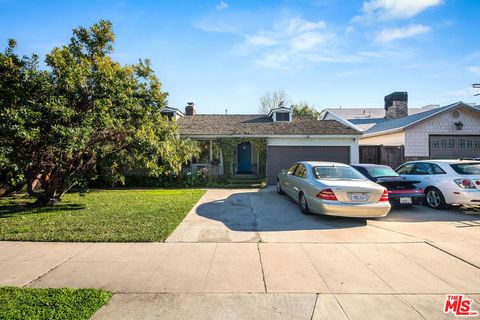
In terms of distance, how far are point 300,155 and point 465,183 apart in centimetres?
778

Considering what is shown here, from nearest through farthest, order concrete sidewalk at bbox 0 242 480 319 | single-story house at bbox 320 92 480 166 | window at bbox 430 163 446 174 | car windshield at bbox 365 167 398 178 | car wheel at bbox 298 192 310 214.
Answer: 1. concrete sidewalk at bbox 0 242 480 319
2. car wheel at bbox 298 192 310 214
3. window at bbox 430 163 446 174
4. car windshield at bbox 365 167 398 178
5. single-story house at bbox 320 92 480 166

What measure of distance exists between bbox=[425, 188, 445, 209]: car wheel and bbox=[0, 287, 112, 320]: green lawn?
9.18 meters

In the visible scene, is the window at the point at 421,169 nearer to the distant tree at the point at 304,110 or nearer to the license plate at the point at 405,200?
the license plate at the point at 405,200

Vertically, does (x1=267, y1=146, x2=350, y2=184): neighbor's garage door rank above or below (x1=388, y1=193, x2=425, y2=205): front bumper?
above

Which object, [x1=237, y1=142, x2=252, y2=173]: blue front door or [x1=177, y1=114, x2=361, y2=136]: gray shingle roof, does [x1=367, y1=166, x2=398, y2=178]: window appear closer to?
[x1=177, y1=114, x2=361, y2=136]: gray shingle roof

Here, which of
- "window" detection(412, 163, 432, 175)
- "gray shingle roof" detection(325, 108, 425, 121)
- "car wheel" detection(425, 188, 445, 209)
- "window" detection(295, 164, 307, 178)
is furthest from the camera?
"gray shingle roof" detection(325, 108, 425, 121)

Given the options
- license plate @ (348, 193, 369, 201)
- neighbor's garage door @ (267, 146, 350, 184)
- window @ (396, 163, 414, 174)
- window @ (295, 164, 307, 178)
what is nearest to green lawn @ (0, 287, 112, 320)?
license plate @ (348, 193, 369, 201)

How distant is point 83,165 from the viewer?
8102mm

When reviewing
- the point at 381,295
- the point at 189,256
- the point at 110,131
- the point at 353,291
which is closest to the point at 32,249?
the point at 189,256

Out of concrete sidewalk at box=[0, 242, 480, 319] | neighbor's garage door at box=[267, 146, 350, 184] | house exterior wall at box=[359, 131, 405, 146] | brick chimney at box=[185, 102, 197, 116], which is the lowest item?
concrete sidewalk at box=[0, 242, 480, 319]

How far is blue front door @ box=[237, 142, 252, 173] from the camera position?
17.0 meters

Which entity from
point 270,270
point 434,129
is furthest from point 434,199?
point 434,129

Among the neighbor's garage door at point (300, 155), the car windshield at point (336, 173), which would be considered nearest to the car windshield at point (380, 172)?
the car windshield at point (336, 173)

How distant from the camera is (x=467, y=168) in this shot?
7500mm
